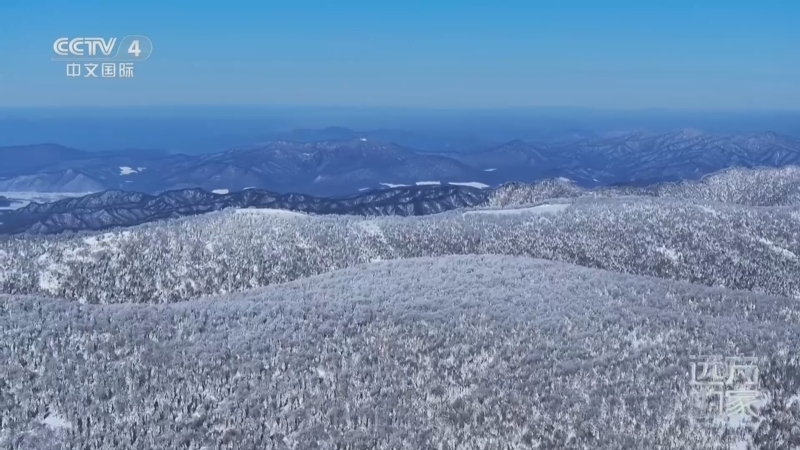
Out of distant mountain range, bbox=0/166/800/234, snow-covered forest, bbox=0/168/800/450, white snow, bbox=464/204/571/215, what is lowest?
distant mountain range, bbox=0/166/800/234

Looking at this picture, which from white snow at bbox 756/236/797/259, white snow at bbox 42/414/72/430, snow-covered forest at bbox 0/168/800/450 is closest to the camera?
white snow at bbox 42/414/72/430

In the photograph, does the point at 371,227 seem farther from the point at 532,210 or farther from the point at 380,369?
the point at 380,369

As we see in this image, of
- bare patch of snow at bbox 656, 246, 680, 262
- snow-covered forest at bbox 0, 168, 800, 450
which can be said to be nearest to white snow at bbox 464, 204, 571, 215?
bare patch of snow at bbox 656, 246, 680, 262

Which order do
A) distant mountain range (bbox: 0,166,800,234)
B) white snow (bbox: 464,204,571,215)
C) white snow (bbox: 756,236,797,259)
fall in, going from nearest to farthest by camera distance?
white snow (bbox: 756,236,797,259)
white snow (bbox: 464,204,571,215)
distant mountain range (bbox: 0,166,800,234)

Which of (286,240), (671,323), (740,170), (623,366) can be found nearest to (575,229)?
(286,240)

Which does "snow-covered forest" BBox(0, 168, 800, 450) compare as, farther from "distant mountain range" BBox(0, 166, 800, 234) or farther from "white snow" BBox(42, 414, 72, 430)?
"distant mountain range" BBox(0, 166, 800, 234)

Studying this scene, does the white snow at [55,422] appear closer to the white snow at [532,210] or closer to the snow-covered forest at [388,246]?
the snow-covered forest at [388,246]

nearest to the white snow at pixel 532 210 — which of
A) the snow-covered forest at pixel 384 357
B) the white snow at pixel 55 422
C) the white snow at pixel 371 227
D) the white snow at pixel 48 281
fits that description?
the white snow at pixel 371 227
